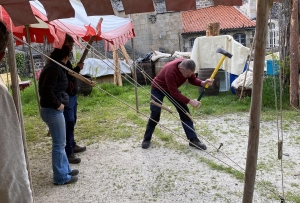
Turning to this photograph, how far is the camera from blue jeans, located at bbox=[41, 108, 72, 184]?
331 cm

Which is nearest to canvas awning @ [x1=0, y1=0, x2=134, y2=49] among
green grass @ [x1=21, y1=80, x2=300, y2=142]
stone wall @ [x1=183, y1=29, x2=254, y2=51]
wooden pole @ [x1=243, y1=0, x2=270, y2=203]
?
green grass @ [x1=21, y1=80, x2=300, y2=142]

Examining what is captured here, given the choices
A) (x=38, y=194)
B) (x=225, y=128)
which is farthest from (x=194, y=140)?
(x=38, y=194)

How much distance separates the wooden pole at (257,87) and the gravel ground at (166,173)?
→ 0.73 m

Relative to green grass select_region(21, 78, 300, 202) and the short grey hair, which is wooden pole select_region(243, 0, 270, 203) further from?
the short grey hair

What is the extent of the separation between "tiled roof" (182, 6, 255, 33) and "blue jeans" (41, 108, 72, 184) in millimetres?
16221

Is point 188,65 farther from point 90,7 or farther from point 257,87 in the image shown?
point 257,87

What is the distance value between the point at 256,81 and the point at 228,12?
779 inches

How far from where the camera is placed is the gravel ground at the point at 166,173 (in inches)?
129

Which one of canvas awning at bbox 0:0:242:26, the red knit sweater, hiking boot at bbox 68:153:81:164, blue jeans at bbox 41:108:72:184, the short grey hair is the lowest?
hiking boot at bbox 68:153:81:164

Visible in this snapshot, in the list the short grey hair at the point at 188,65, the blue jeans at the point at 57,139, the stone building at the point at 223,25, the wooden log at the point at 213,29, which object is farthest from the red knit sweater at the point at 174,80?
the stone building at the point at 223,25

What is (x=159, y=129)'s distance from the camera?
5.82 m

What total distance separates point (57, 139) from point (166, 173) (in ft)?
4.55

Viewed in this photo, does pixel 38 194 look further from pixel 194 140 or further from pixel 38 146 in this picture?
pixel 194 140

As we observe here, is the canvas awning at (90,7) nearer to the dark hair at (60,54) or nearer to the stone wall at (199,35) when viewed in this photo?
the dark hair at (60,54)
